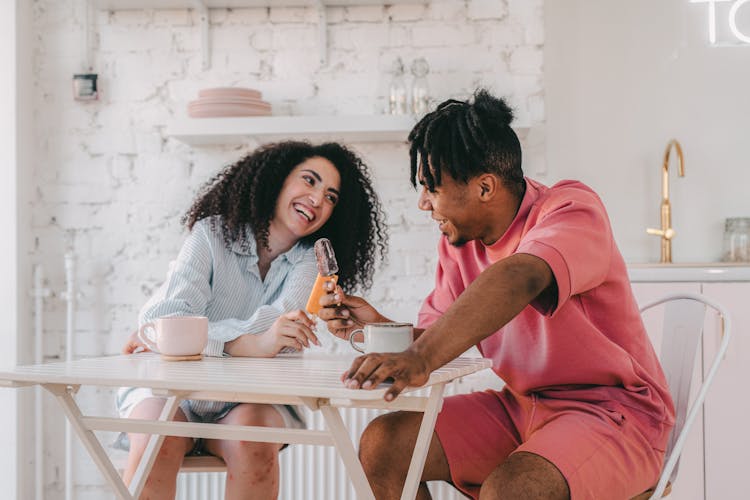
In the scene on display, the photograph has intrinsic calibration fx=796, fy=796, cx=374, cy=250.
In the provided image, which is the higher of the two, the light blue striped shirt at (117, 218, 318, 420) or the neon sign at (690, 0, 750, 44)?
the neon sign at (690, 0, 750, 44)

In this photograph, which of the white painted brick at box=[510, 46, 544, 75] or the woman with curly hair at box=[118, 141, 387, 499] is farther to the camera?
the white painted brick at box=[510, 46, 544, 75]

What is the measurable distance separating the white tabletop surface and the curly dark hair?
0.66 m

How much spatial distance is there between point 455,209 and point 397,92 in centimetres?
131

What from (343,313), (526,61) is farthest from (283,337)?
(526,61)

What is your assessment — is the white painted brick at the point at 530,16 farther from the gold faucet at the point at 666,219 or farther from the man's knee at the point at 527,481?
the man's knee at the point at 527,481

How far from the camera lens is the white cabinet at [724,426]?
2568mm

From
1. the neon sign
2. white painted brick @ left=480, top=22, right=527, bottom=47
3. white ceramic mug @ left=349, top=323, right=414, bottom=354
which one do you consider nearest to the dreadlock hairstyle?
white ceramic mug @ left=349, top=323, right=414, bottom=354

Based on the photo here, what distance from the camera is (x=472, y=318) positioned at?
1.22m

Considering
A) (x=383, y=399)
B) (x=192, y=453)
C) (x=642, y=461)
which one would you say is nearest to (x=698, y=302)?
(x=642, y=461)

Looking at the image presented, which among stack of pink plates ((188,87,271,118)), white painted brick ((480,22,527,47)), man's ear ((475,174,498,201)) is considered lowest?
man's ear ((475,174,498,201))

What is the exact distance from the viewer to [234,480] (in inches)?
67.2

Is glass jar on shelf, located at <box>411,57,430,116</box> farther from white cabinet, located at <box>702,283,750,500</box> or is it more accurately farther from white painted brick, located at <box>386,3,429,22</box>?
white cabinet, located at <box>702,283,750,500</box>

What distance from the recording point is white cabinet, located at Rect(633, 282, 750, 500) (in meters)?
2.57

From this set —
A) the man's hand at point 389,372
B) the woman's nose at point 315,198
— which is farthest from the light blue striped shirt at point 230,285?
the man's hand at point 389,372
